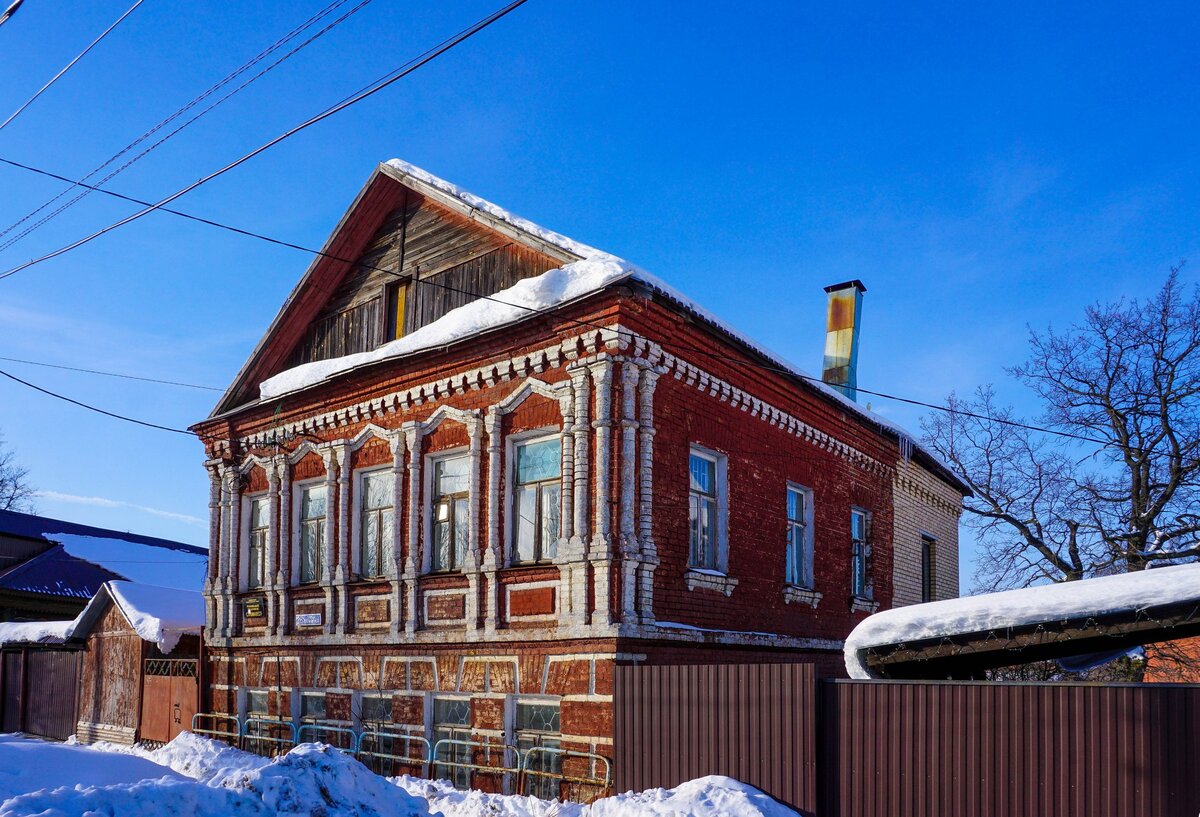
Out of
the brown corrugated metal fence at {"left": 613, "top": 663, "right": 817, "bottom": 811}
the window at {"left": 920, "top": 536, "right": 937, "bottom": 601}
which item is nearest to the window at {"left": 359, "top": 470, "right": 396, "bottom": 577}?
the brown corrugated metal fence at {"left": 613, "top": 663, "right": 817, "bottom": 811}

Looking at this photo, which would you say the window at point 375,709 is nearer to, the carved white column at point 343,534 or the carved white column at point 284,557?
the carved white column at point 343,534

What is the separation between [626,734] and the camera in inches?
422

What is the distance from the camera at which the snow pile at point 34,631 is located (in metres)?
21.6

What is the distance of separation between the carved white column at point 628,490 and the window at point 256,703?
8.13m

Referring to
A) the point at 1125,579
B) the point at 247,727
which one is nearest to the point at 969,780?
the point at 1125,579

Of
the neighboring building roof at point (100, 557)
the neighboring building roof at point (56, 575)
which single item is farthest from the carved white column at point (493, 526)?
the neighboring building roof at point (56, 575)

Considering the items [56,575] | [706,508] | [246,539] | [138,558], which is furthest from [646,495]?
[138,558]

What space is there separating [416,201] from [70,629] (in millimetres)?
→ 12269

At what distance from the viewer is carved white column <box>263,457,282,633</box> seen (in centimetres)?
1662

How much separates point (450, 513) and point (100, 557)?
23929 mm

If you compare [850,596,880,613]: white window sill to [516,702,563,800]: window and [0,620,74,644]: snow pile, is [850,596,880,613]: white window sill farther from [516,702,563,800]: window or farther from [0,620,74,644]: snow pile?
[0,620,74,644]: snow pile

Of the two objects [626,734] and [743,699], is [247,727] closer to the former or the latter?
[626,734]

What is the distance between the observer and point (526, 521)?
42.7 ft

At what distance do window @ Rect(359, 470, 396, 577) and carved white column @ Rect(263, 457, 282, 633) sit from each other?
224cm
